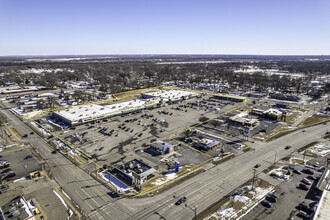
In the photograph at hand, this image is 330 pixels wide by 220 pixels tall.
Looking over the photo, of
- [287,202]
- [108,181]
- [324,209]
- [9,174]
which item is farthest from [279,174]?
[9,174]

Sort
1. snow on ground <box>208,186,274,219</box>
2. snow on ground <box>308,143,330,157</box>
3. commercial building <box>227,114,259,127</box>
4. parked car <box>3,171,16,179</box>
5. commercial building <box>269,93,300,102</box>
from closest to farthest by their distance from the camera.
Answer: snow on ground <box>208,186,274,219</box>, parked car <box>3,171,16,179</box>, snow on ground <box>308,143,330,157</box>, commercial building <box>227,114,259,127</box>, commercial building <box>269,93,300,102</box>

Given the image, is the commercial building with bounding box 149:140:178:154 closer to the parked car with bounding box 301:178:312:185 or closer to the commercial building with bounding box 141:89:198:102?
the parked car with bounding box 301:178:312:185

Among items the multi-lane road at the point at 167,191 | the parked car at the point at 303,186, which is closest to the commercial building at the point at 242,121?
the multi-lane road at the point at 167,191

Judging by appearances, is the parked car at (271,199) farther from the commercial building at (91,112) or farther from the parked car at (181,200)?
the commercial building at (91,112)

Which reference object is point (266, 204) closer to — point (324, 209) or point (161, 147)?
point (324, 209)

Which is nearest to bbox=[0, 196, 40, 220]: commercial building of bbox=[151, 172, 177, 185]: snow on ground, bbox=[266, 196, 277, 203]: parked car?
bbox=[151, 172, 177, 185]: snow on ground

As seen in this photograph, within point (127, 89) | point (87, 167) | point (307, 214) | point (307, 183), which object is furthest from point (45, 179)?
point (127, 89)
